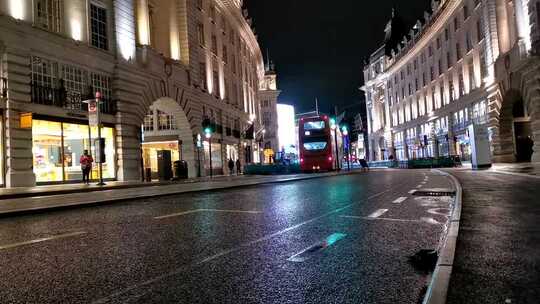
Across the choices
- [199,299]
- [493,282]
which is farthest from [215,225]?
[493,282]

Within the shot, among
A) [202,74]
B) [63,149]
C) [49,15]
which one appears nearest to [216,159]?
[202,74]

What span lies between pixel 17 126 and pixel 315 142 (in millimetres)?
21961

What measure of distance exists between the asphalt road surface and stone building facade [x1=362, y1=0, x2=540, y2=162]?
26.4m

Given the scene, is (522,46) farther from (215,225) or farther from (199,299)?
(199,299)

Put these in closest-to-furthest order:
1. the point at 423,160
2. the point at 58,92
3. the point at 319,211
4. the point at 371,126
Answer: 1. the point at 319,211
2. the point at 58,92
3. the point at 423,160
4. the point at 371,126

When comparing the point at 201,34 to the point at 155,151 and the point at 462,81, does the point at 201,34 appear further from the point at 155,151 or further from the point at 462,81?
the point at 462,81

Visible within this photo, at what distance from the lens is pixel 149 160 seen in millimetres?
40188

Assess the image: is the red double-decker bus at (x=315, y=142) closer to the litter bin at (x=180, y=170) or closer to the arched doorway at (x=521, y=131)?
the litter bin at (x=180, y=170)

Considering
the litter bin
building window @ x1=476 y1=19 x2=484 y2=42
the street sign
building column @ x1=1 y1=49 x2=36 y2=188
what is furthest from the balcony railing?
building window @ x1=476 y1=19 x2=484 y2=42

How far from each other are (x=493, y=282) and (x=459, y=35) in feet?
184

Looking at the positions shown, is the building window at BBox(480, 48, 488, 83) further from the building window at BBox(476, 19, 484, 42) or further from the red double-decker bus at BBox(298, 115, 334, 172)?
the red double-decker bus at BBox(298, 115, 334, 172)

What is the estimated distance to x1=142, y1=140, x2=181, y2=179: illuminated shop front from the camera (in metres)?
39.0

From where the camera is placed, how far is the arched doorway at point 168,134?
36906mm

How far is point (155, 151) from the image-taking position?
39875mm
